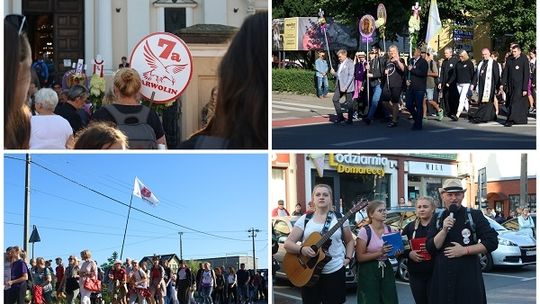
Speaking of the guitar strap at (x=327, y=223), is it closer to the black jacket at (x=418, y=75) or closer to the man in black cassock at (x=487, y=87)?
the black jacket at (x=418, y=75)

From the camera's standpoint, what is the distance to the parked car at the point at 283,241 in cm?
545

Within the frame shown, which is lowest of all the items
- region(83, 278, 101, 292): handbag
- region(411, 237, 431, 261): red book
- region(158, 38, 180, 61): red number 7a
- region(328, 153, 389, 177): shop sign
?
region(83, 278, 101, 292): handbag

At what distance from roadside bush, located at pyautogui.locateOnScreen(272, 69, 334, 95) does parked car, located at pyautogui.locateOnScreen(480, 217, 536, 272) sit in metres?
12.4

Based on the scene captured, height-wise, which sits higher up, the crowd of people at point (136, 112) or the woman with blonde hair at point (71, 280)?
the crowd of people at point (136, 112)

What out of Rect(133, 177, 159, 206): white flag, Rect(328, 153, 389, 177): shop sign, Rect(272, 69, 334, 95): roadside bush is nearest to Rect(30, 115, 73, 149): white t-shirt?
Rect(133, 177, 159, 206): white flag

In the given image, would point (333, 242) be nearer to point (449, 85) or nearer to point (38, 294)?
point (38, 294)

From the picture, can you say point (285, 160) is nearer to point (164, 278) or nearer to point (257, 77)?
point (164, 278)

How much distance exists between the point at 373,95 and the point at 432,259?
5229 millimetres

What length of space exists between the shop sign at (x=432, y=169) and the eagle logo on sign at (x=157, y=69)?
161 centimetres

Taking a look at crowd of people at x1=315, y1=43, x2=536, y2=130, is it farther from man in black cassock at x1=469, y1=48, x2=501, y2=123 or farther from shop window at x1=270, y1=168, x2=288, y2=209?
shop window at x1=270, y1=168, x2=288, y2=209

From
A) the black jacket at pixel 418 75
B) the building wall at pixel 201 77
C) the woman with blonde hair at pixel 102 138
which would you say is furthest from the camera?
the black jacket at pixel 418 75

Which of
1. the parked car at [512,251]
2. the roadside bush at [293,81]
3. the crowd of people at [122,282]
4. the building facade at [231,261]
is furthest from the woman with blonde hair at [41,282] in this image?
the roadside bush at [293,81]

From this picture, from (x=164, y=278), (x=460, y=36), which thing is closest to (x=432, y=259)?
(x=164, y=278)

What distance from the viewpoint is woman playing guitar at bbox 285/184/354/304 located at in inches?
214
